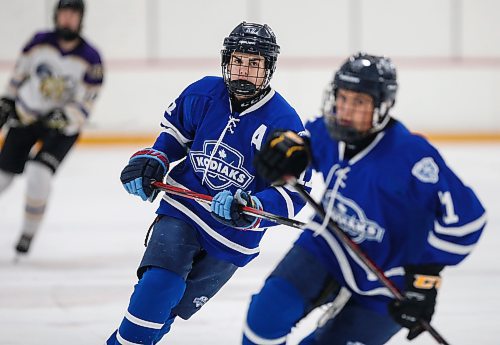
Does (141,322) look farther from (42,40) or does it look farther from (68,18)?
(42,40)

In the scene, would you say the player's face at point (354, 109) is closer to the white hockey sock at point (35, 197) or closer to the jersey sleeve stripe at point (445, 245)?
the jersey sleeve stripe at point (445, 245)

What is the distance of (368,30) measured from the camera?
34.3ft

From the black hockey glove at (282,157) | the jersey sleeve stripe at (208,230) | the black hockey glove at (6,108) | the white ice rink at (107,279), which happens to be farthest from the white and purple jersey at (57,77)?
the black hockey glove at (282,157)

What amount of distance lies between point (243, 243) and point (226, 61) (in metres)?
0.55

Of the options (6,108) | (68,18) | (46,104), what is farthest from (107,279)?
(68,18)

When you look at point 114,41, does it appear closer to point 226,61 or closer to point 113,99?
point 113,99

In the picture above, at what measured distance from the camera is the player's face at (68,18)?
17.9 ft


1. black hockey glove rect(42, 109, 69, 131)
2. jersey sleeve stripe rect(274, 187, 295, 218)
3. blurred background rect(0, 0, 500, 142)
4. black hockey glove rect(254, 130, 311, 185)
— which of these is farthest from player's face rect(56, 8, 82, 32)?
blurred background rect(0, 0, 500, 142)

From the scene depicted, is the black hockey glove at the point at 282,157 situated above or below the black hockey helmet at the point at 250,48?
below

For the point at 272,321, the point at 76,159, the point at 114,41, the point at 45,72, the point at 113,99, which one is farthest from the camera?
Answer: the point at 114,41

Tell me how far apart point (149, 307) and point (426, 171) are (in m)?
0.92

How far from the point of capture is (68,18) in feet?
17.9

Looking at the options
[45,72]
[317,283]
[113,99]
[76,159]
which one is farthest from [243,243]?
[113,99]

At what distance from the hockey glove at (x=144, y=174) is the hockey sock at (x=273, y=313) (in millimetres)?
809
